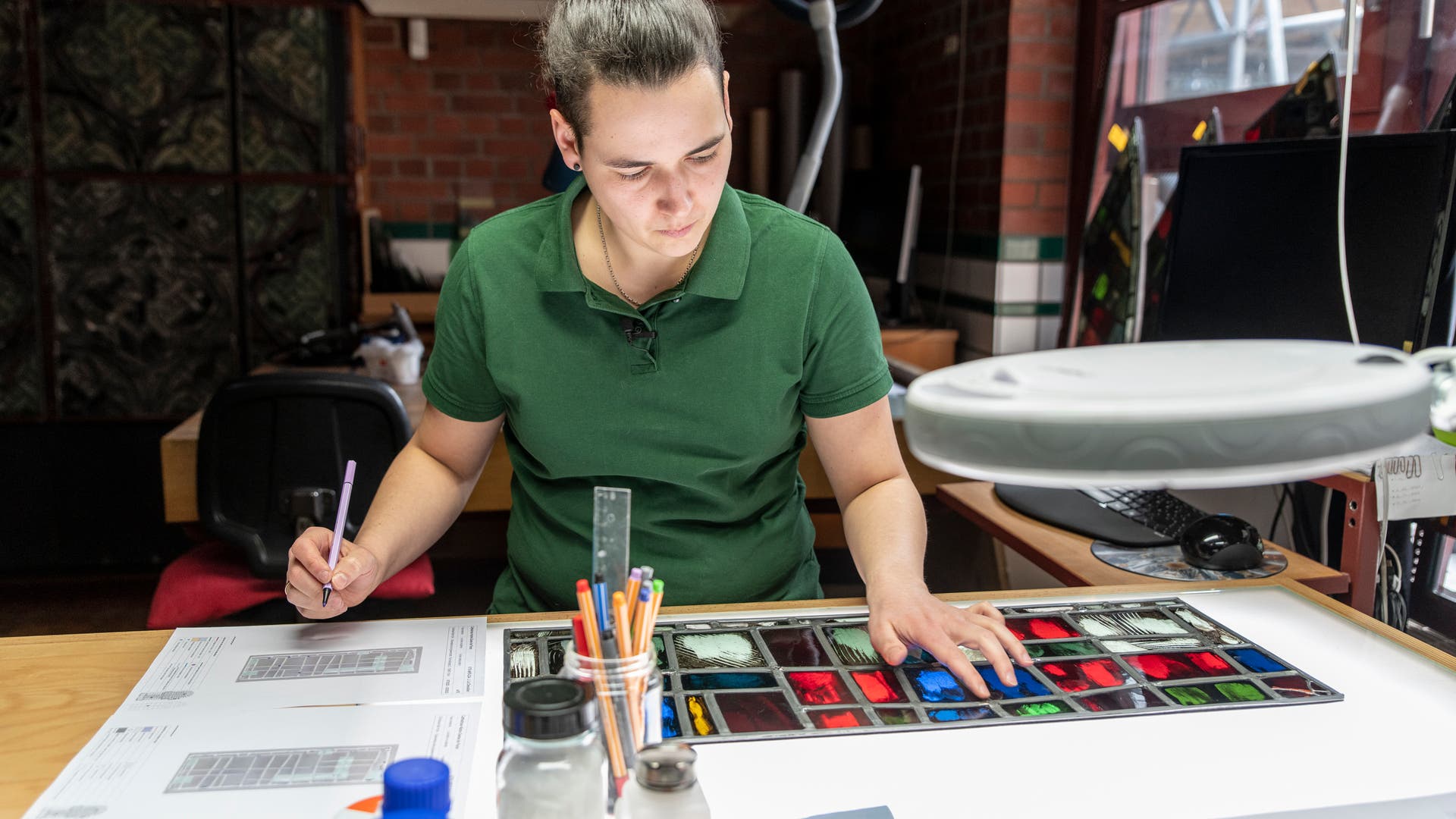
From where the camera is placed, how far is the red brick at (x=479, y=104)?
162 inches

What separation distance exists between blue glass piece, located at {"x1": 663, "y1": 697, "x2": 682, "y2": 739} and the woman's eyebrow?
510 millimetres

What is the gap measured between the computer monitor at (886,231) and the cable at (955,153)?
0.32 ft

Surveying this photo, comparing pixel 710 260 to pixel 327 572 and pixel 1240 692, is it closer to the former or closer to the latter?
pixel 327 572

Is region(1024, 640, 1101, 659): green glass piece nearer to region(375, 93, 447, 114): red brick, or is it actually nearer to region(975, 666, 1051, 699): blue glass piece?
region(975, 666, 1051, 699): blue glass piece

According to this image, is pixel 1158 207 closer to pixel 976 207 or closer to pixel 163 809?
pixel 976 207

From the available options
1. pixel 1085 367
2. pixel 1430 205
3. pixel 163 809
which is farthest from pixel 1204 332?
pixel 163 809

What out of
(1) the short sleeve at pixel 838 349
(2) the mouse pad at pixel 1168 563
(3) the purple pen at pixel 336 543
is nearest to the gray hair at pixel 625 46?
(1) the short sleeve at pixel 838 349

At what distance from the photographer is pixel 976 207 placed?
3.24 metres

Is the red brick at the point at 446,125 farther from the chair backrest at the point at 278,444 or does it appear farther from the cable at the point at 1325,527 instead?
the cable at the point at 1325,527

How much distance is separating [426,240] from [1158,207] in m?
2.51

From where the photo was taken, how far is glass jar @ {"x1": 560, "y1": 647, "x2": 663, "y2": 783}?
2.43 feet

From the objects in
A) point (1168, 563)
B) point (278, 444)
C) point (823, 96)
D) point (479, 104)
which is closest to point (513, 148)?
point (479, 104)

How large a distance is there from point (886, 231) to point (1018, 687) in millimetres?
2428

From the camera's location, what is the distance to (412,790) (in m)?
0.61
